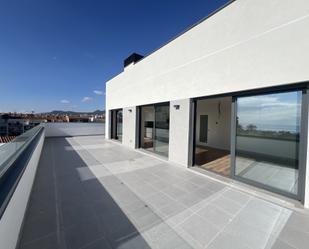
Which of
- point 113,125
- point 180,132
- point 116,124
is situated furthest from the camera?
point 113,125

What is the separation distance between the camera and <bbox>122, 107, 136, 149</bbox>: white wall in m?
7.64

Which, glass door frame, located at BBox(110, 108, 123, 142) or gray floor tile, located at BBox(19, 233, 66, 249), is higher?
glass door frame, located at BBox(110, 108, 123, 142)

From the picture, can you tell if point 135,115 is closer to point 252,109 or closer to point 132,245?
point 252,109

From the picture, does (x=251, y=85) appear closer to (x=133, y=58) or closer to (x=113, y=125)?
(x=133, y=58)

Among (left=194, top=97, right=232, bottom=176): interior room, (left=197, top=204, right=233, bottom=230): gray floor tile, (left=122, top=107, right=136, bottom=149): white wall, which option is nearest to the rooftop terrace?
(left=197, top=204, right=233, bottom=230): gray floor tile

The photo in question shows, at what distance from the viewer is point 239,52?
344 centimetres

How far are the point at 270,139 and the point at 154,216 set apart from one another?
9.26 feet

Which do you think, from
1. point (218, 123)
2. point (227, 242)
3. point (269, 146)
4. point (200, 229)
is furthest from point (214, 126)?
point (227, 242)

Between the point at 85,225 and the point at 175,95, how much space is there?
4301mm

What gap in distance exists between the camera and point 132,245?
171cm

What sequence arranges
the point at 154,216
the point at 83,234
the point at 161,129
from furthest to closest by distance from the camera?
the point at 161,129 → the point at 154,216 → the point at 83,234

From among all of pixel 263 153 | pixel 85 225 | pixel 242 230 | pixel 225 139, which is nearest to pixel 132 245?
pixel 85 225

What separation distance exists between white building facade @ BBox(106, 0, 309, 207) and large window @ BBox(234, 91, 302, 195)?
15mm

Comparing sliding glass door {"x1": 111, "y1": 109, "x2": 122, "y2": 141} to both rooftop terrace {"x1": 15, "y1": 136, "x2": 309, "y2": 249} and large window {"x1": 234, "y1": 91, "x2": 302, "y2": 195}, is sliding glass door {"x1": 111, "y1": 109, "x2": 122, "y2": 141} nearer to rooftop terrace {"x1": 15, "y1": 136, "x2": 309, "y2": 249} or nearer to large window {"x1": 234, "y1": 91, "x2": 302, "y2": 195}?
rooftop terrace {"x1": 15, "y1": 136, "x2": 309, "y2": 249}
